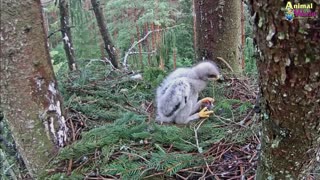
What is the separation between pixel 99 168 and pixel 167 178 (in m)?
0.46

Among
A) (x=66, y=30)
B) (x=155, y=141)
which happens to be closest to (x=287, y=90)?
(x=155, y=141)

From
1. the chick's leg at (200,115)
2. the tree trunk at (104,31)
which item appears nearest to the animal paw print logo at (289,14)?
the chick's leg at (200,115)

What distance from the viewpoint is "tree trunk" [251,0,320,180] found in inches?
47.8

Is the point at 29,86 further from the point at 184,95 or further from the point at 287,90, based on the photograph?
the point at 287,90

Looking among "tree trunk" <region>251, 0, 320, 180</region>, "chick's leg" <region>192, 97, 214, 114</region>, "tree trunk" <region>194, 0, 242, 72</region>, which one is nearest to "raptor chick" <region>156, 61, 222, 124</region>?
"chick's leg" <region>192, 97, 214, 114</region>

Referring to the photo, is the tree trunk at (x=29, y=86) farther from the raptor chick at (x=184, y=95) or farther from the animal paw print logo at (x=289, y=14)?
the animal paw print logo at (x=289, y=14)

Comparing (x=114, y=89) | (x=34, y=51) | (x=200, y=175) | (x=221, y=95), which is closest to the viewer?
(x=200, y=175)

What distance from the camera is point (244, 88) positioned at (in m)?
3.43

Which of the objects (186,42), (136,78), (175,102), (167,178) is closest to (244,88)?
(175,102)

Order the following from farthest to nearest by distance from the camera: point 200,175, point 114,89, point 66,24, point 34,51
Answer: point 66,24, point 114,89, point 34,51, point 200,175

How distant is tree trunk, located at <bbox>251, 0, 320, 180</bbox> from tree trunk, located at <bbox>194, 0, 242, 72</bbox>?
2.44m

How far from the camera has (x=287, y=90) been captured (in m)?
1.36

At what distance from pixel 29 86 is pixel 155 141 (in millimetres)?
941

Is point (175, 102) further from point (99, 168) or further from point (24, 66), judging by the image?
point (24, 66)
